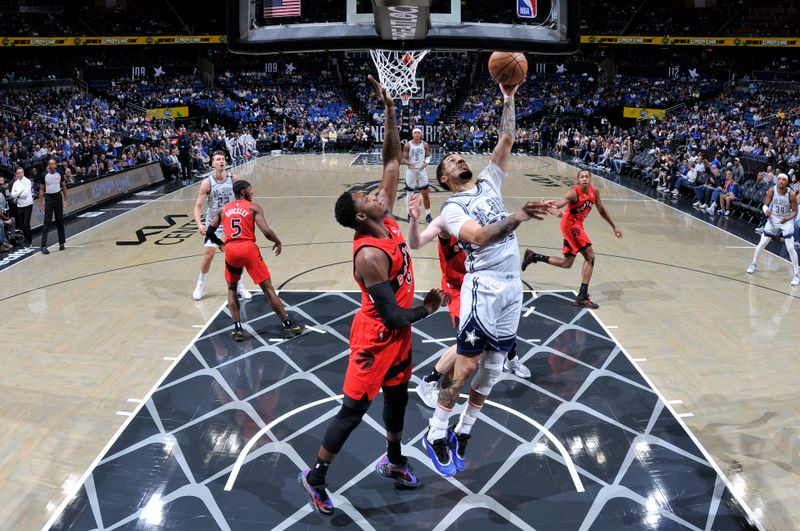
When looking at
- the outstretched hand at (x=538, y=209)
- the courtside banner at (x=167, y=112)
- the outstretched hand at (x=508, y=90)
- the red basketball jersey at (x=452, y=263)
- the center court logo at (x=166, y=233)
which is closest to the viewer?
the outstretched hand at (x=538, y=209)

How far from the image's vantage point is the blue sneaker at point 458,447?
427cm

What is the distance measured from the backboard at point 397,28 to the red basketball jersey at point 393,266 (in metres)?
2.15

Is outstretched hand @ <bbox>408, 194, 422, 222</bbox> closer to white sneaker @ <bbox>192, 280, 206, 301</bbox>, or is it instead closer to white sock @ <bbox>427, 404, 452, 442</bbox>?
white sock @ <bbox>427, 404, 452, 442</bbox>

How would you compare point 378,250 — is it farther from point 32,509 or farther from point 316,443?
point 32,509

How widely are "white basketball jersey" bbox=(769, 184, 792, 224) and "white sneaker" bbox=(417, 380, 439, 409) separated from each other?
20.5 ft

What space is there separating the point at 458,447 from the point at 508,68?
2809mm

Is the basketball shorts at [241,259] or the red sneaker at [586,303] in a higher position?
the basketball shorts at [241,259]

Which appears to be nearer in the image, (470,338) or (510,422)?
(470,338)

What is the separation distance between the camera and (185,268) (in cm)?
954

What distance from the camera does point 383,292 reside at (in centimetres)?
356

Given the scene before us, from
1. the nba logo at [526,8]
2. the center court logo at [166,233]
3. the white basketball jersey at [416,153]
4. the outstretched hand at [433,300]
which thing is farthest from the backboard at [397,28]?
the center court logo at [166,233]

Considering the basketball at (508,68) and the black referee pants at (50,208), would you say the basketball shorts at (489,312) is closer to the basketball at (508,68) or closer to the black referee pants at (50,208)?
the basketball at (508,68)

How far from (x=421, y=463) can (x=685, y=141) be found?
68.8 ft

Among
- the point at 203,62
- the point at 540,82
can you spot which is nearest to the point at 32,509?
the point at 540,82
